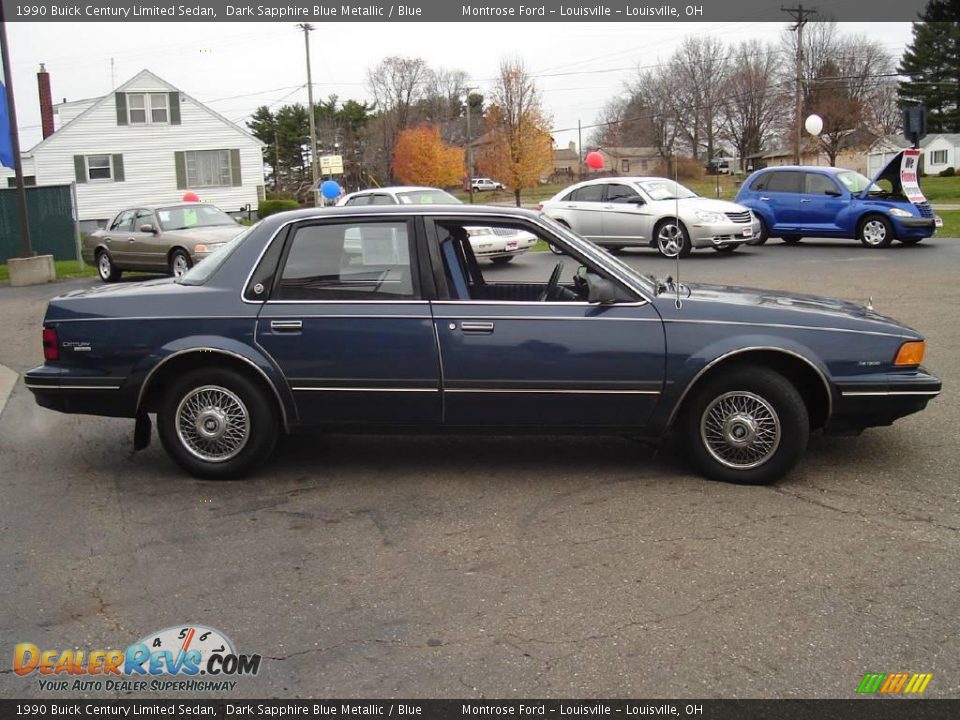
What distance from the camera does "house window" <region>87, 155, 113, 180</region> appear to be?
40312 mm

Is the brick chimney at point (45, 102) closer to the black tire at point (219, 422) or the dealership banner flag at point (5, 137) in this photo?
the dealership banner flag at point (5, 137)

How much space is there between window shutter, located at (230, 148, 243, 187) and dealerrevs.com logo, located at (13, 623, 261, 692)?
40613mm

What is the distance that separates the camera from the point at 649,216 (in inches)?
728

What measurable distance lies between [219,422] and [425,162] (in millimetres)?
47787

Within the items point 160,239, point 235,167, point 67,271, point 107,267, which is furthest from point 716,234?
point 235,167

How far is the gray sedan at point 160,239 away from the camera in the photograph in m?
17.6

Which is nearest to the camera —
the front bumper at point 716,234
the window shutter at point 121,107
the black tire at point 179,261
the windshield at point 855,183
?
the black tire at point 179,261

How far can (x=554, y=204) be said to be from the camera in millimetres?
20141

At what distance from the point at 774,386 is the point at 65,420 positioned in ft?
17.6

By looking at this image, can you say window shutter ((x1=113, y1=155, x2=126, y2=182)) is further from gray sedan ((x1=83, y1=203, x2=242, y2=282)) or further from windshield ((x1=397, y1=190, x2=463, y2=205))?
windshield ((x1=397, y1=190, x2=463, y2=205))

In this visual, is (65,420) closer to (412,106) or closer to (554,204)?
(554,204)

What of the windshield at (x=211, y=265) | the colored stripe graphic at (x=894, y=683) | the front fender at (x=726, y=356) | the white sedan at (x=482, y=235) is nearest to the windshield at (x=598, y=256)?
the front fender at (x=726, y=356)

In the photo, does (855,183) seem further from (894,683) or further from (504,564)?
(894,683)
